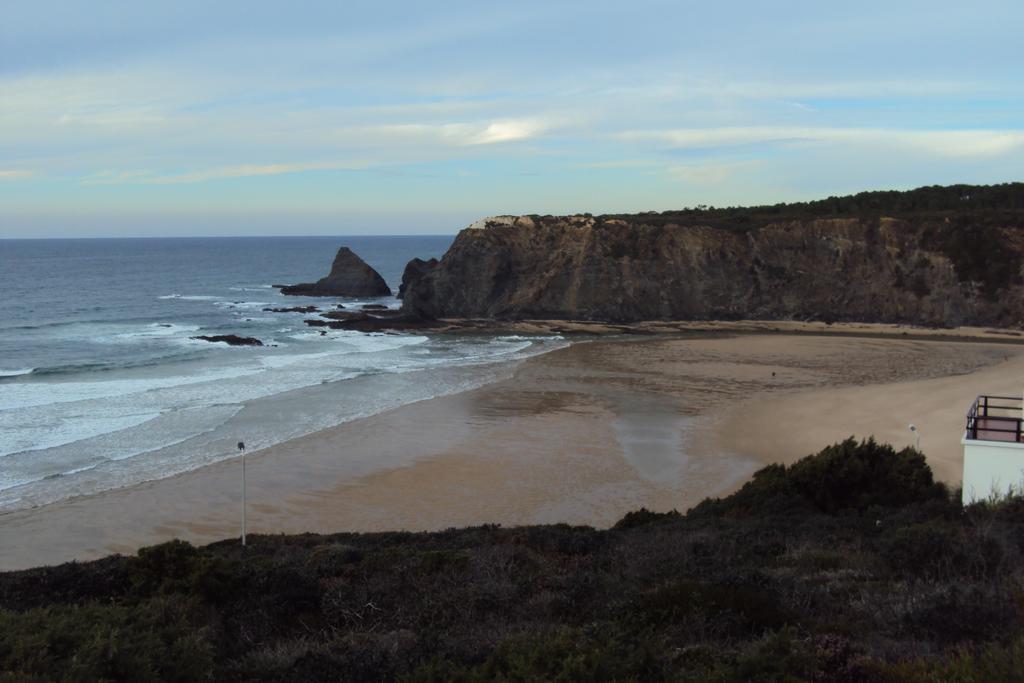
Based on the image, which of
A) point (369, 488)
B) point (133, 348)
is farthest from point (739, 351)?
point (133, 348)

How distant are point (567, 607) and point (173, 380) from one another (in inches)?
1084

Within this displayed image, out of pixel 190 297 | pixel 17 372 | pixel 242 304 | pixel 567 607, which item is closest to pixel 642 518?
pixel 567 607

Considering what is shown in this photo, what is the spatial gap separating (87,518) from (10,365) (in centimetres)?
2263

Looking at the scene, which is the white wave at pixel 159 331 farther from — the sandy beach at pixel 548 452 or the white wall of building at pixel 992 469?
the white wall of building at pixel 992 469

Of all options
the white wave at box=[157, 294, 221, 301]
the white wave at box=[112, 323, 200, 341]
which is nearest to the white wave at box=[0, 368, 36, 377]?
the white wave at box=[112, 323, 200, 341]

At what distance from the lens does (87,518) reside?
16.8m

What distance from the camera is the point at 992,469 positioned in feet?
38.5

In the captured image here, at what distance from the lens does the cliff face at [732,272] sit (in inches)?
1860

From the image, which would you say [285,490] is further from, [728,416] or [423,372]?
[423,372]

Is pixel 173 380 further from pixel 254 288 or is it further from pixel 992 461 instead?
pixel 254 288

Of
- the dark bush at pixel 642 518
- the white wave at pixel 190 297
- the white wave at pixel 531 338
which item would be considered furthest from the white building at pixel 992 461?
the white wave at pixel 190 297

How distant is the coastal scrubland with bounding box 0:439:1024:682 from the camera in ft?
18.2

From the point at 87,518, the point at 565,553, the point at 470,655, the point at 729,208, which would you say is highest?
the point at 729,208

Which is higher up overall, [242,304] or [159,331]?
[242,304]
